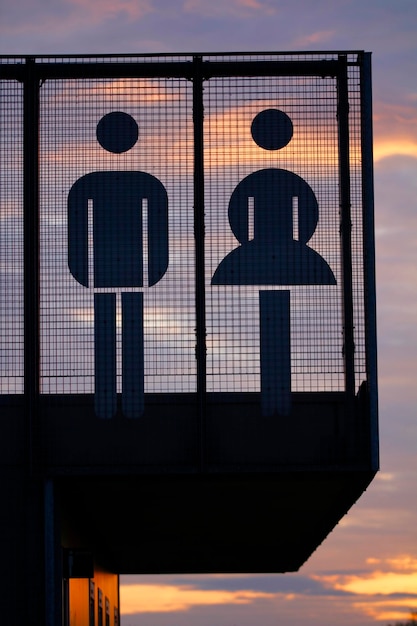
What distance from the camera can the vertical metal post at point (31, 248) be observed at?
26344 millimetres

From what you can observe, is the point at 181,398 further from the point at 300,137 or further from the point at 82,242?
the point at 300,137

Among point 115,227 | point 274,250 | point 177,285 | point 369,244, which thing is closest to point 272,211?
point 274,250

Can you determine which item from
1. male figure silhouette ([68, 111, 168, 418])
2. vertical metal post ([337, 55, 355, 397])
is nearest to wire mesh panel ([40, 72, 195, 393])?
male figure silhouette ([68, 111, 168, 418])

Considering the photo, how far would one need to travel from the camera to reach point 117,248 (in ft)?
88.6

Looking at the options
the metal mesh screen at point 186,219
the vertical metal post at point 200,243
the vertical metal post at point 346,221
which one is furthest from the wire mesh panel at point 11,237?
the vertical metal post at point 346,221

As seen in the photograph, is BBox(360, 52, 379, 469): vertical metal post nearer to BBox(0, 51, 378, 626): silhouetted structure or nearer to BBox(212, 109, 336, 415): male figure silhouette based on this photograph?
BBox(0, 51, 378, 626): silhouetted structure

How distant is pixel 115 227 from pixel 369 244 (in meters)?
4.98

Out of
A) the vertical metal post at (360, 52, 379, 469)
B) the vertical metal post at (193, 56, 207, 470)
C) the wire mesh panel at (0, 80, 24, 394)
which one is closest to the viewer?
the vertical metal post at (360, 52, 379, 469)

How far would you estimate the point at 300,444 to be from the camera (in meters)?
26.4

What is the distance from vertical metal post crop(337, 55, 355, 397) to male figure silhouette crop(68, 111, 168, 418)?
349cm

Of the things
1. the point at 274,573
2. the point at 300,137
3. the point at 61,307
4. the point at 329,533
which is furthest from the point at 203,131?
the point at 274,573

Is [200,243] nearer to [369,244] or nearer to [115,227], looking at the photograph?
[115,227]

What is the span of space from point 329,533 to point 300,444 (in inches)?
437

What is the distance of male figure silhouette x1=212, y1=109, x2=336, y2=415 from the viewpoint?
2659cm
